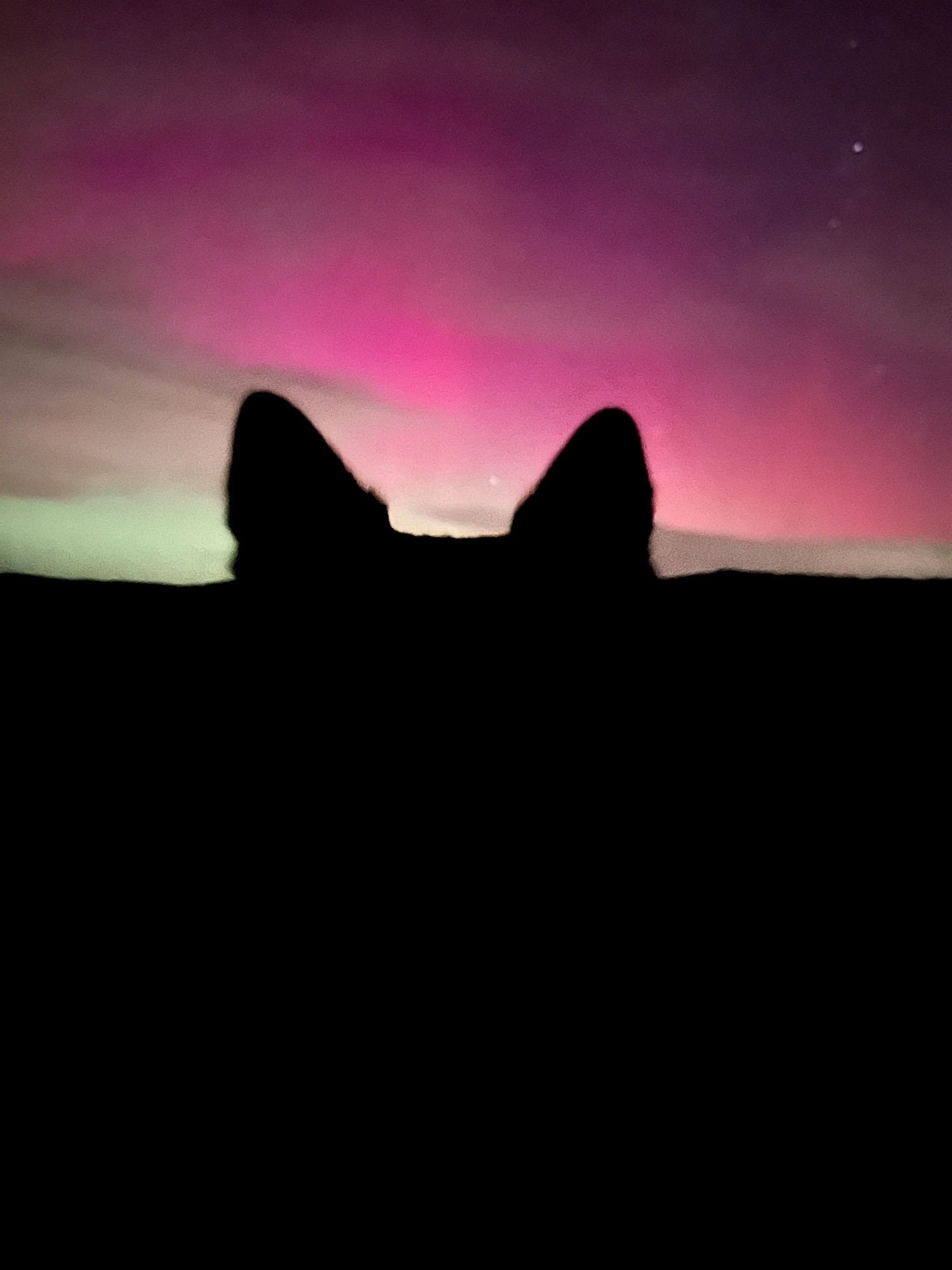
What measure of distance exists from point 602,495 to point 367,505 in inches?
13.0

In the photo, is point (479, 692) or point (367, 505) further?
point (367, 505)

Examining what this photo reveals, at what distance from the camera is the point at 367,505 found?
3.46ft

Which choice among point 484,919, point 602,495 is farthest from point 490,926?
point 602,495

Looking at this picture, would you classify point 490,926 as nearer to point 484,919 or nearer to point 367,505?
point 484,919

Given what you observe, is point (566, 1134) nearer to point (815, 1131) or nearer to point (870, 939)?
point (815, 1131)

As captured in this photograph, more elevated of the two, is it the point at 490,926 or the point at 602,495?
the point at 602,495

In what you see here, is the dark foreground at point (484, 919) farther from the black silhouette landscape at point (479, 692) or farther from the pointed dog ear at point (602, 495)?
the pointed dog ear at point (602, 495)

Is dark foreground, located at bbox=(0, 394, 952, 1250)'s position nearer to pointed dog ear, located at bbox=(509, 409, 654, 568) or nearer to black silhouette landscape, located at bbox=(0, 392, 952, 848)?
black silhouette landscape, located at bbox=(0, 392, 952, 848)

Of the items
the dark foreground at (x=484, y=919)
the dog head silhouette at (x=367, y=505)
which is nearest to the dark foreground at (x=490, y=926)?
the dark foreground at (x=484, y=919)

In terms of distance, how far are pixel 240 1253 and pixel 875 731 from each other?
2.42ft

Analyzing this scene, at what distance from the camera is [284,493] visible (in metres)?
1.03

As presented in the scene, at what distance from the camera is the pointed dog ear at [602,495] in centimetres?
101

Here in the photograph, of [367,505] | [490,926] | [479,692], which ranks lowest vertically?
[490,926]

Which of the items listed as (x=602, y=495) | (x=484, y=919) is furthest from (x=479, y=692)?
(x=602, y=495)
